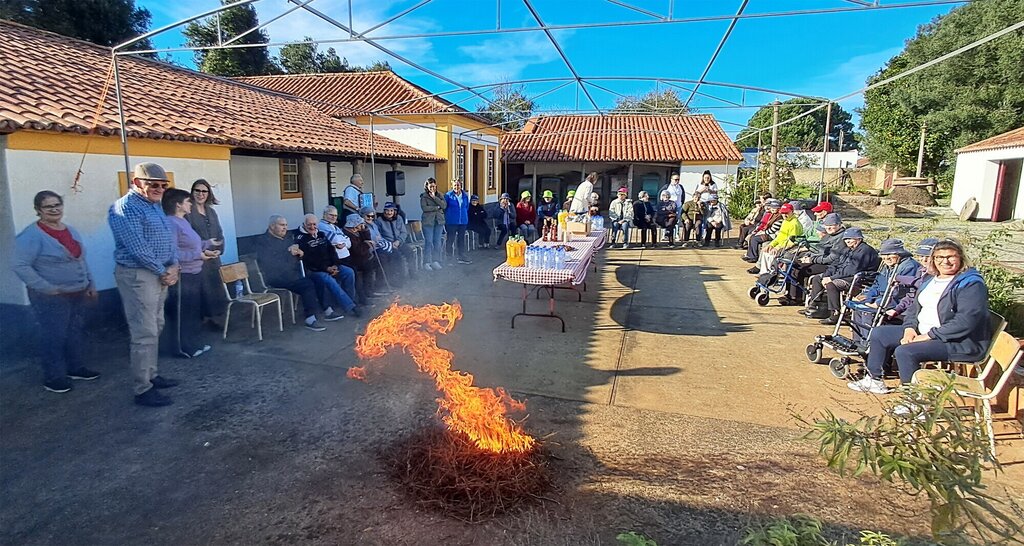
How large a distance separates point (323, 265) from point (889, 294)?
6.47 meters

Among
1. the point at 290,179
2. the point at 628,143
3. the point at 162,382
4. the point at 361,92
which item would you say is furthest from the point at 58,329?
the point at 628,143

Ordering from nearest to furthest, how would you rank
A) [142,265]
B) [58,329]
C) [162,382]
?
1. [142,265]
2. [58,329]
3. [162,382]

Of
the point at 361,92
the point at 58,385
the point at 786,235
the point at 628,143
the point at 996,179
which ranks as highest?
the point at 361,92

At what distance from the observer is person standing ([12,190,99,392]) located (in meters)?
4.28

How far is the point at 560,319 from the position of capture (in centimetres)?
681

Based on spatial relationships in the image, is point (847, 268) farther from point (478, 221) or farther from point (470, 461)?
point (478, 221)

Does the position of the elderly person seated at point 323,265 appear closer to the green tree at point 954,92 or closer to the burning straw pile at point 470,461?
the burning straw pile at point 470,461

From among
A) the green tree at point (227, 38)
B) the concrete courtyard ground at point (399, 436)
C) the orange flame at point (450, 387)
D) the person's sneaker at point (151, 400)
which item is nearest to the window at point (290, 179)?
the concrete courtyard ground at point (399, 436)

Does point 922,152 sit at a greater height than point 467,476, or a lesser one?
greater

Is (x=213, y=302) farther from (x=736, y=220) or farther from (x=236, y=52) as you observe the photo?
(x=236, y=52)

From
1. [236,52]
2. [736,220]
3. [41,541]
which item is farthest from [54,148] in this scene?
[236,52]

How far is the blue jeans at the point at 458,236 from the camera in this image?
39.2 ft

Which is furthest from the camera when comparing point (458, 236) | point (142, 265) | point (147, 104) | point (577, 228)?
point (458, 236)

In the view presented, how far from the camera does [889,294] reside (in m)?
5.24
